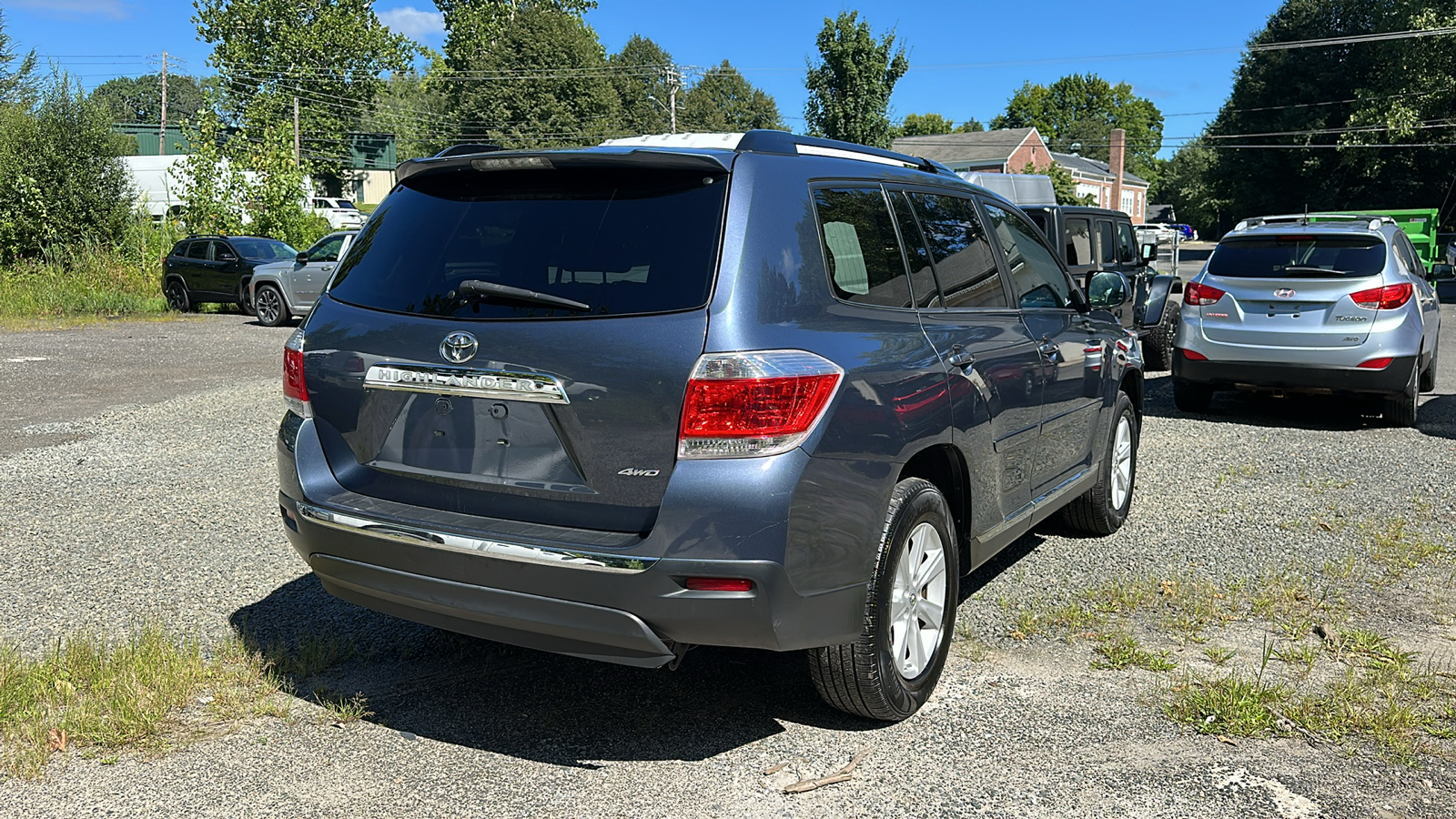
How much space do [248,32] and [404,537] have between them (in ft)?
263

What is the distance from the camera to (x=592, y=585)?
3143 mm

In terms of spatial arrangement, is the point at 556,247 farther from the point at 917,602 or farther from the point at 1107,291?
the point at 1107,291

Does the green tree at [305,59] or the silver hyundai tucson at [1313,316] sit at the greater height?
the green tree at [305,59]

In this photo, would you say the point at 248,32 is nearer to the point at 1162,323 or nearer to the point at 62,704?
the point at 1162,323

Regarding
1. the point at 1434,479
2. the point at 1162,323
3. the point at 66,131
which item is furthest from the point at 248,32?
the point at 1434,479

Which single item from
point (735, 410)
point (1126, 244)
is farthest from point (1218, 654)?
point (1126, 244)

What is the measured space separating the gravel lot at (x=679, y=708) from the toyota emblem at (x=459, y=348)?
4.08 ft

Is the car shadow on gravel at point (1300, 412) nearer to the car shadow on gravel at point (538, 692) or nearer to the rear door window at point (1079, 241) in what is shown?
the rear door window at point (1079, 241)

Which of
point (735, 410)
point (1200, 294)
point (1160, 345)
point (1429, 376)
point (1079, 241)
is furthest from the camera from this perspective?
point (1160, 345)

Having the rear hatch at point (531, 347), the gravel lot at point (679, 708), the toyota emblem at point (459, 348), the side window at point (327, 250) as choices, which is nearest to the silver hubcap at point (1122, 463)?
the gravel lot at point (679, 708)

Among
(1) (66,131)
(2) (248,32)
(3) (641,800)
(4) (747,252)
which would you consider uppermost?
(2) (248,32)

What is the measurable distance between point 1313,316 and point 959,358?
277 inches

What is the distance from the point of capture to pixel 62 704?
12.7 feet

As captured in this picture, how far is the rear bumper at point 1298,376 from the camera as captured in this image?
371 inches
